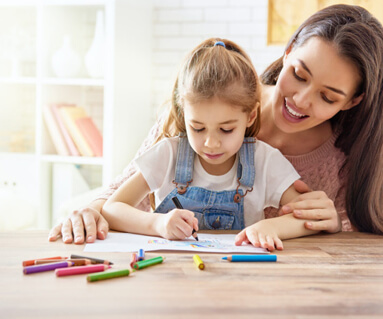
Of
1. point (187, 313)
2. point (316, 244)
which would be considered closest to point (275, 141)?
point (316, 244)

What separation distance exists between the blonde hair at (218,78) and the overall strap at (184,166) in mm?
105

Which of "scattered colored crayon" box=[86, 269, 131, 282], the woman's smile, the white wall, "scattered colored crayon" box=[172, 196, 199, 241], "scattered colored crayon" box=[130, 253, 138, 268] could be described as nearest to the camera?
"scattered colored crayon" box=[86, 269, 131, 282]

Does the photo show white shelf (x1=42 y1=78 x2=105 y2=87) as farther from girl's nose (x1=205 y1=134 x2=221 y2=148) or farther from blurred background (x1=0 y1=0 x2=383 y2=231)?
girl's nose (x1=205 y1=134 x2=221 y2=148)

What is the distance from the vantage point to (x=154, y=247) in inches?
47.6

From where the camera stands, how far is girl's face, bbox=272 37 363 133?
5.09ft

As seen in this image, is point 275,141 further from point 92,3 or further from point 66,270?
point 92,3

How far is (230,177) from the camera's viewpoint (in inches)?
63.8

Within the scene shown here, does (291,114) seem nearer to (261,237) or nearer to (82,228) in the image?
(261,237)

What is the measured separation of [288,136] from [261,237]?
721mm

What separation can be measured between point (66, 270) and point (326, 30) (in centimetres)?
104

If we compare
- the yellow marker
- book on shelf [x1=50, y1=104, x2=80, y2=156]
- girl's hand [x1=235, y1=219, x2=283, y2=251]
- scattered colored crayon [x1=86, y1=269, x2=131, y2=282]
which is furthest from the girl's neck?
book on shelf [x1=50, y1=104, x2=80, y2=156]

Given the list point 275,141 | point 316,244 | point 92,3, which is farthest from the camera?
point 92,3

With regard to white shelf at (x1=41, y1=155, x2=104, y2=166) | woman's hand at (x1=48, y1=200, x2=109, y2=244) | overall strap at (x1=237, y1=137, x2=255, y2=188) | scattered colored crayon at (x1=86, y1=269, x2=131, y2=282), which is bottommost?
scattered colored crayon at (x1=86, y1=269, x2=131, y2=282)

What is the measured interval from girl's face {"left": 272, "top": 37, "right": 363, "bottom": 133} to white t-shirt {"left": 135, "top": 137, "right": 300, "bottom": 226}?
0.17 metres
